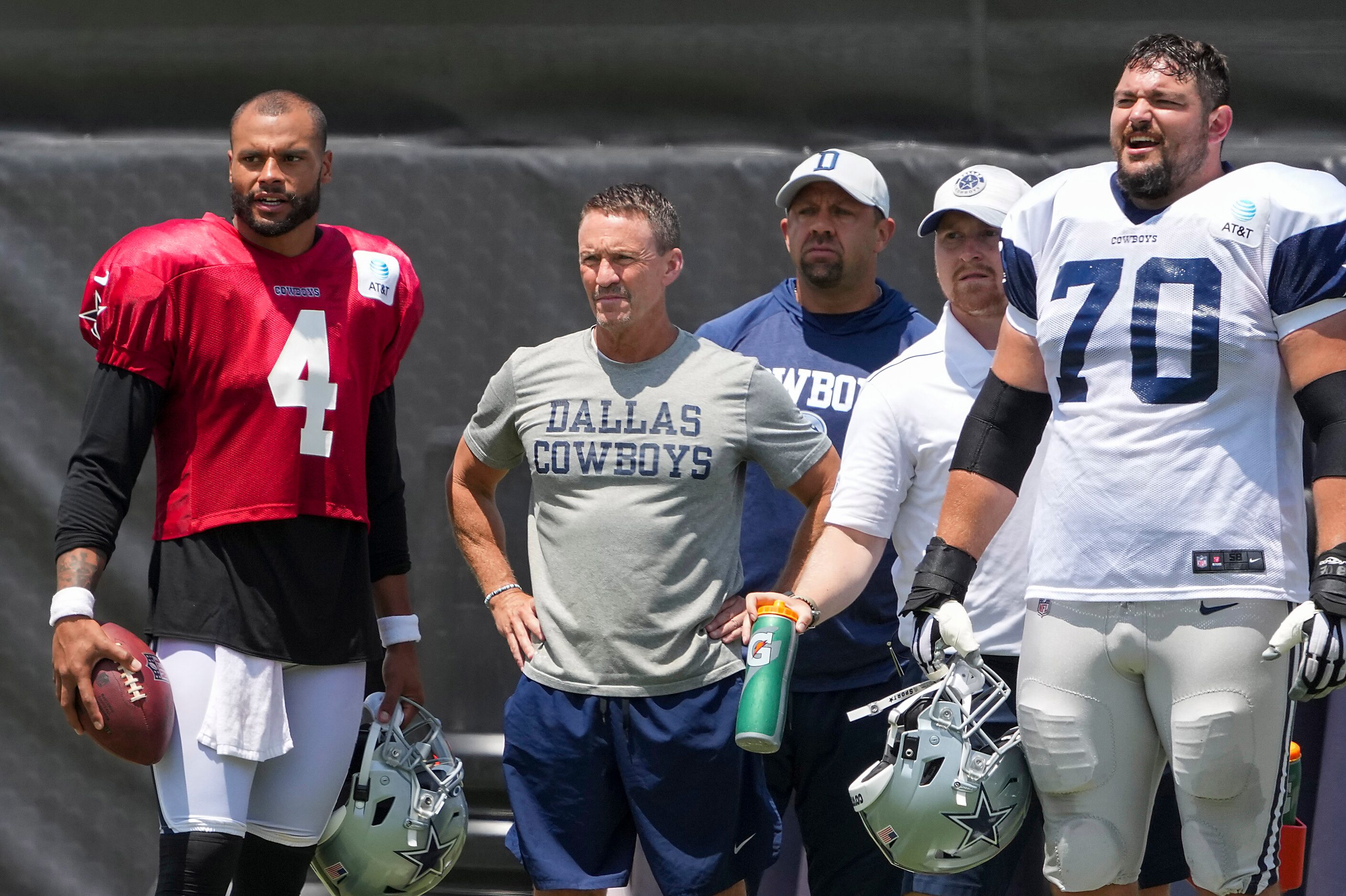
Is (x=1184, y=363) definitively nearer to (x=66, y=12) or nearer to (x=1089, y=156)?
(x=1089, y=156)

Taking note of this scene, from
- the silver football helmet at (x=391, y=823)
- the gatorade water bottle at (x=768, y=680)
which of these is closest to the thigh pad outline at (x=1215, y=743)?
the gatorade water bottle at (x=768, y=680)

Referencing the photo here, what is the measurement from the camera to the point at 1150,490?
2.21 metres

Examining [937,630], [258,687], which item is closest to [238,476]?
[258,687]

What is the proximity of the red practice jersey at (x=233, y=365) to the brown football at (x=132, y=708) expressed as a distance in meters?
0.24

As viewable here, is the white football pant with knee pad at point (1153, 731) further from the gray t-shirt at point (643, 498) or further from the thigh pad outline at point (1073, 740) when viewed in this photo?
the gray t-shirt at point (643, 498)

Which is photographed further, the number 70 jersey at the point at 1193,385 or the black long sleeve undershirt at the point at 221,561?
the black long sleeve undershirt at the point at 221,561

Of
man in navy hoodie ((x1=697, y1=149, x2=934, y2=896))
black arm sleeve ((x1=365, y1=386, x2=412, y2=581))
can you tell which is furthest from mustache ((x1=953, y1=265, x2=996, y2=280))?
black arm sleeve ((x1=365, y1=386, x2=412, y2=581))

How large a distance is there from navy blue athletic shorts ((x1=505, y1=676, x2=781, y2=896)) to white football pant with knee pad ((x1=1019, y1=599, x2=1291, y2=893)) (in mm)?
529

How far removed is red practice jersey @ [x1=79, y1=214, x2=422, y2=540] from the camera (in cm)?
252

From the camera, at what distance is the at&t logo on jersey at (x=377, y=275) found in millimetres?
2725

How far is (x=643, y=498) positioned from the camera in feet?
8.45

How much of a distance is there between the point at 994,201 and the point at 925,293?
22.4 inches

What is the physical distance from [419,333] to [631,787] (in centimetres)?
140

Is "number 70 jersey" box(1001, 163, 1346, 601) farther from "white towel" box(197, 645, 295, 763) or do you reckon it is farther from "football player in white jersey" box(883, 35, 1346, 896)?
"white towel" box(197, 645, 295, 763)
